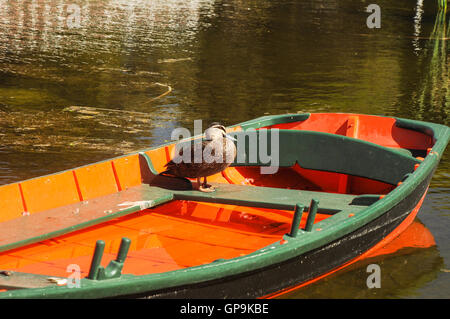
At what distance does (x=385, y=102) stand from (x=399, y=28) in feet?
42.1

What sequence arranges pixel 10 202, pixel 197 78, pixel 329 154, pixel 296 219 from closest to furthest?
pixel 296 219 < pixel 10 202 < pixel 329 154 < pixel 197 78

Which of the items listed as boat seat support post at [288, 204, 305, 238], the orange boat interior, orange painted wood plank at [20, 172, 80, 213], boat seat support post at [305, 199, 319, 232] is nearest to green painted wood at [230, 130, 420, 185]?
the orange boat interior

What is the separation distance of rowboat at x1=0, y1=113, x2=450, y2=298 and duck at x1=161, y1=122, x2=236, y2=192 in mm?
212

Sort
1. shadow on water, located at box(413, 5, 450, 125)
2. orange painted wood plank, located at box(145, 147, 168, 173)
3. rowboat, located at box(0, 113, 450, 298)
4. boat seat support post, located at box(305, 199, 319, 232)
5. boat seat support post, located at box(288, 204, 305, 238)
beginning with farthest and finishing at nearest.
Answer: shadow on water, located at box(413, 5, 450, 125) < orange painted wood plank, located at box(145, 147, 168, 173) < boat seat support post, located at box(305, 199, 319, 232) < boat seat support post, located at box(288, 204, 305, 238) < rowboat, located at box(0, 113, 450, 298)

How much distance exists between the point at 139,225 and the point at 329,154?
2.54 m

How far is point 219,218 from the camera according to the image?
23.7 feet

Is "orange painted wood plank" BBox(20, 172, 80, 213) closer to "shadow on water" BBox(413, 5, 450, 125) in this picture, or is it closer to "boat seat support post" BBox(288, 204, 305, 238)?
"boat seat support post" BBox(288, 204, 305, 238)

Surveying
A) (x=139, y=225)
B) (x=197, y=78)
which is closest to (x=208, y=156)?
(x=139, y=225)

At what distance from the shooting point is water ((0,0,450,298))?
9.71m

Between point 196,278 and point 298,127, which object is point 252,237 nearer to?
point 196,278

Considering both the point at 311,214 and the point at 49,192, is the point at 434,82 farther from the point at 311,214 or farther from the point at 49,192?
the point at 49,192

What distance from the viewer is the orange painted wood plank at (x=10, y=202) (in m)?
6.21

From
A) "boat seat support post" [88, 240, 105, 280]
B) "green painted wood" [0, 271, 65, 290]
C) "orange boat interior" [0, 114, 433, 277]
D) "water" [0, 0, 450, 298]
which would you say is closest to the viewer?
"boat seat support post" [88, 240, 105, 280]
